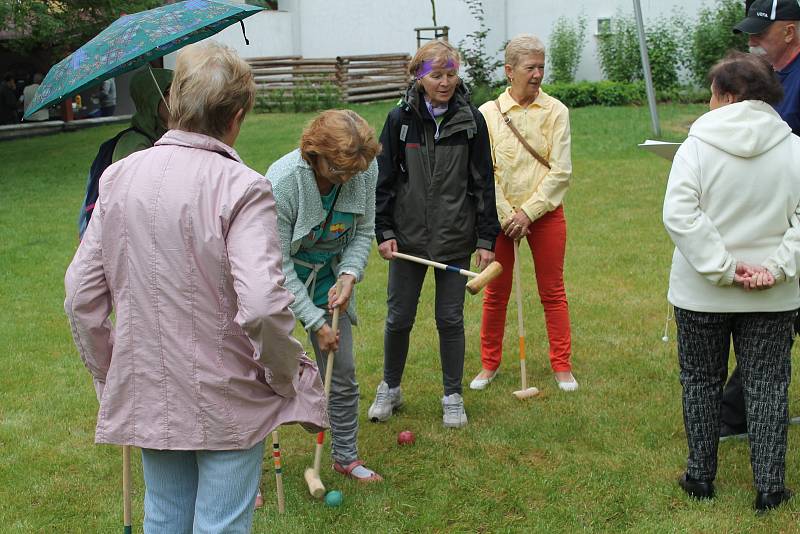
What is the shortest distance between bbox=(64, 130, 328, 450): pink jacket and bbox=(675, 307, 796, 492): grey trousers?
6.50 ft

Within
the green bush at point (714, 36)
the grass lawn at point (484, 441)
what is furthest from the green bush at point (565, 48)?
the grass lawn at point (484, 441)

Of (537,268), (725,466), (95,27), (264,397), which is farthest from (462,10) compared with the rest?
(264,397)

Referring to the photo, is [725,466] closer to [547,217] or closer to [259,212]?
[547,217]

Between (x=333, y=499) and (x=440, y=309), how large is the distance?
50.7 inches

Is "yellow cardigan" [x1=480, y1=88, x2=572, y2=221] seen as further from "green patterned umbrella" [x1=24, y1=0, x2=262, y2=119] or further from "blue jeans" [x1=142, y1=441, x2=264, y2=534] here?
"blue jeans" [x1=142, y1=441, x2=264, y2=534]

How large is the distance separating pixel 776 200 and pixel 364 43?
2227cm

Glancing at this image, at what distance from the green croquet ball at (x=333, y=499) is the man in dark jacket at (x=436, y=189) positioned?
3.47 ft

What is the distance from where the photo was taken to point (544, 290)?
223 inches

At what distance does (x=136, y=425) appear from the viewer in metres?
2.68

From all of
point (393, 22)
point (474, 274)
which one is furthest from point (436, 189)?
point (393, 22)

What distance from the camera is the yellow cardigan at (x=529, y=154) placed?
17.7ft

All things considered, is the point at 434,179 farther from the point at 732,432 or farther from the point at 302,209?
the point at 732,432

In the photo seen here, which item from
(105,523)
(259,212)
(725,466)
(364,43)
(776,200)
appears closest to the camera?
(259,212)

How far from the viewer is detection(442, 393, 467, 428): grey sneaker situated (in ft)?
16.8
